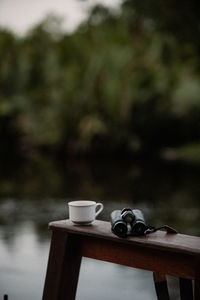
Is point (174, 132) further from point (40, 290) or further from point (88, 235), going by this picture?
→ point (88, 235)

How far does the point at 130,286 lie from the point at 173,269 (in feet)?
8.51

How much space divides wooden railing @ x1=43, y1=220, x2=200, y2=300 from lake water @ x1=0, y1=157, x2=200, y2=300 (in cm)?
163

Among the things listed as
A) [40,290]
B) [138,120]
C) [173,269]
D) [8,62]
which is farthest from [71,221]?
[8,62]

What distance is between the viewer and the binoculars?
10.3ft

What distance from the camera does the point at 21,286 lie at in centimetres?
545

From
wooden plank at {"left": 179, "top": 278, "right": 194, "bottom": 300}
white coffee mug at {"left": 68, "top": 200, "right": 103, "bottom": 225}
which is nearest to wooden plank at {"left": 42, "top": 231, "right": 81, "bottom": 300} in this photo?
white coffee mug at {"left": 68, "top": 200, "right": 103, "bottom": 225}

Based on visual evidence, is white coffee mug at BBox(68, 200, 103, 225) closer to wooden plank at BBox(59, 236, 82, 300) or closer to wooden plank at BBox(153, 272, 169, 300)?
wooden plank at BBox(59, 236, 82, 300)

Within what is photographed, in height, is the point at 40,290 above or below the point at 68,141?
below

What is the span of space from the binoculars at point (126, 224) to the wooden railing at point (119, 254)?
0.04 metres

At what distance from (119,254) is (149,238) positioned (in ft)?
0.84

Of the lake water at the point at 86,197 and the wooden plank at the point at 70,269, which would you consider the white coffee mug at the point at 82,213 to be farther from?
the lake water at the point at 86,197

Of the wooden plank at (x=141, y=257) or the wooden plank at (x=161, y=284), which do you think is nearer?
the wooden plank at (x=141, y=257)

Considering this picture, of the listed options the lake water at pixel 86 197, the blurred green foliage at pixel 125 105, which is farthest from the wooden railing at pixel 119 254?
the blurred green foliage at pixel 125 105

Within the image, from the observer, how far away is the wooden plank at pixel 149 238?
2.94m
